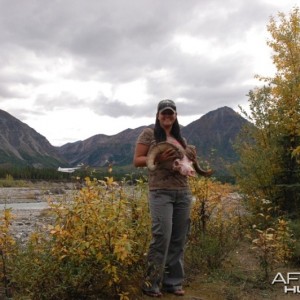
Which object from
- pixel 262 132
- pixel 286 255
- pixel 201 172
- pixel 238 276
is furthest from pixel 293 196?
pixel 201 172

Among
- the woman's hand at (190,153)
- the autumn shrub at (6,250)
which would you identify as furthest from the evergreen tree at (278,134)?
the autumn shrub at (6,250)

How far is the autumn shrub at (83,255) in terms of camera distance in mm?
4273

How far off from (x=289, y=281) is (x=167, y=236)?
8.47 feet

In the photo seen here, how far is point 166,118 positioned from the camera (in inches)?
197

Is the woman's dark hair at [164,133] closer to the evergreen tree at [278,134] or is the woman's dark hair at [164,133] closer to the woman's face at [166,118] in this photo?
the woman's face at [166,118]

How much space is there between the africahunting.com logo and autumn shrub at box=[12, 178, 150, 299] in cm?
255

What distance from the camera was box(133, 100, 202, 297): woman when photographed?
4.80 m

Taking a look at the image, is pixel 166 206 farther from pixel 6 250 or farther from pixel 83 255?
pixel 6 250

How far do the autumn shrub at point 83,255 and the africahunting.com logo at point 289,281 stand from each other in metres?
2.55

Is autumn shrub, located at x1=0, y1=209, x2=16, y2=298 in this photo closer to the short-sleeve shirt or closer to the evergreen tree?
the short-sleeve shirt

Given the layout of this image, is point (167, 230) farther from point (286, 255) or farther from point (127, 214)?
point (286, 255)

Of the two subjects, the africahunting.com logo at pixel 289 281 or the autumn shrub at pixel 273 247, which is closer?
the africahunting.com logo at pixel 289 281

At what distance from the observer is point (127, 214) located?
17.5ft

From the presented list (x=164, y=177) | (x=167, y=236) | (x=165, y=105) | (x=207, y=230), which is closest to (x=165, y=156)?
(x=164, y=177)
